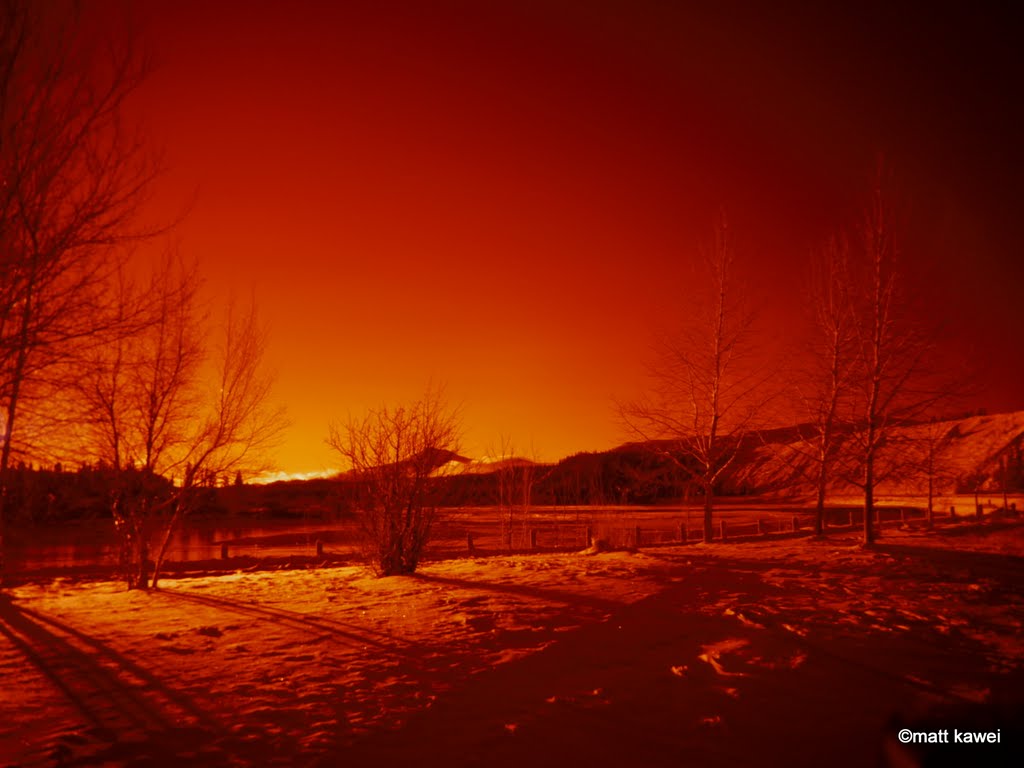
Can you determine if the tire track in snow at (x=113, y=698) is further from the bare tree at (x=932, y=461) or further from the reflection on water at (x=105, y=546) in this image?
the bare tree at (x=932, y=461)

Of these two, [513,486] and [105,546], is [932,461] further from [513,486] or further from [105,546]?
[105,546]

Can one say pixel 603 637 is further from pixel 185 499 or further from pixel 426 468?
pixel 185 499

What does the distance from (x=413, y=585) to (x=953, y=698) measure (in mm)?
8269

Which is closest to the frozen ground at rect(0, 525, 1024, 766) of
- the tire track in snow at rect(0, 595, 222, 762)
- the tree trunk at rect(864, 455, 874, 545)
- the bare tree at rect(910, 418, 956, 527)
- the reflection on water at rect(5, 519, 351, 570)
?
the tire track in snow at rect(0, 595, 222, 762)

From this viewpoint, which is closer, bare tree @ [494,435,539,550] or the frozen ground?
the frozen ground

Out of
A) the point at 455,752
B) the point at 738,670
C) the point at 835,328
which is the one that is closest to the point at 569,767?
the point at 455,752

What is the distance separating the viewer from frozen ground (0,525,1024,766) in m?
4.33

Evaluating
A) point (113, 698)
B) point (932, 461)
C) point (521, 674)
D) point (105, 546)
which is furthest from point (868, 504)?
point (105, 546)

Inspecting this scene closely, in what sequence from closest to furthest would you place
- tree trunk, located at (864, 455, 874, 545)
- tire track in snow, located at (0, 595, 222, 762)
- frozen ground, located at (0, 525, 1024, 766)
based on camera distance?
frozen ground, located at (0, 525, 1024, 766), tire track in snow, located at (0, 595, 222, 762), tree trunk, located at (864, 455, 874, 545)

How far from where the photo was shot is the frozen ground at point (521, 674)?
4.33 m

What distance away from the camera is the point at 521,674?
19.9ft

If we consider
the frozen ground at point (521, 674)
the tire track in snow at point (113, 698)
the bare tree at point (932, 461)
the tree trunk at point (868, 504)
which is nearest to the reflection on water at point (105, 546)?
the frozen ground at point (521, 674)

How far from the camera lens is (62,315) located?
5.82m

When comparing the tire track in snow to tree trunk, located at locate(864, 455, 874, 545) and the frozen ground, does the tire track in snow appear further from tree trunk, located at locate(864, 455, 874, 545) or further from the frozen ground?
tree trunk, located at locate(864, 455, 874, 545)
